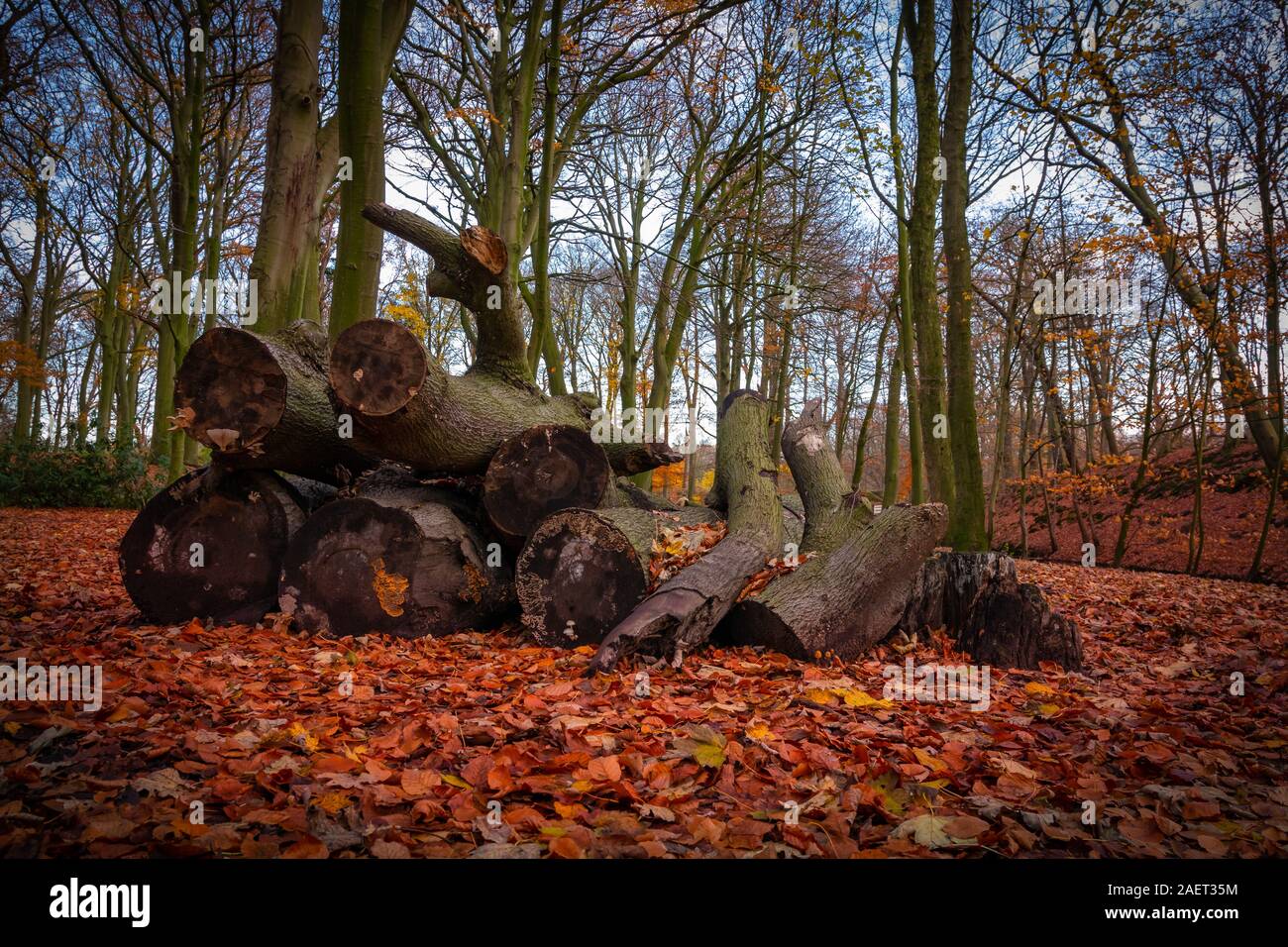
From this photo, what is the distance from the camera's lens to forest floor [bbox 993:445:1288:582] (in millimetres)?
9961

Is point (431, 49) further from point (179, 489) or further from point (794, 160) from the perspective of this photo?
point (179, 489)

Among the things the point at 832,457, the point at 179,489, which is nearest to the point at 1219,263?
the point at 832,457

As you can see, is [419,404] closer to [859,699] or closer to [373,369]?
[373,369]

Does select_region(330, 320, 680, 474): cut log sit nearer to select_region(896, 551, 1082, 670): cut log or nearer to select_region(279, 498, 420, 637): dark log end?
select_region(279, 498, 420, 637): dark log end

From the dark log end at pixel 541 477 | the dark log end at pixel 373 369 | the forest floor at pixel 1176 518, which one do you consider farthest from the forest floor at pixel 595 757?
the forest floor at pixel 1176 518

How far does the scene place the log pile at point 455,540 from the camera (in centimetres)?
384

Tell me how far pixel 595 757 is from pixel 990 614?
9.98 feet

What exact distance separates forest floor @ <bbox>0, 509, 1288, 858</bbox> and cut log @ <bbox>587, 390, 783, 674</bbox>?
0.69ft

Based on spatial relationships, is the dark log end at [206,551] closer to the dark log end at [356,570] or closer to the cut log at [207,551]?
the cut log at [207,551]

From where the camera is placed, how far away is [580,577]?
13.4ft

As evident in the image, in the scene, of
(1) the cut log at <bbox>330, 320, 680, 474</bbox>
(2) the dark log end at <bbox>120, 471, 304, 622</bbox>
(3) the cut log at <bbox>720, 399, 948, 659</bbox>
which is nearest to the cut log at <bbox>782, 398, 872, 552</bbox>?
(3) the cut log at <bbox>720, 399, 948, 659</bbox>

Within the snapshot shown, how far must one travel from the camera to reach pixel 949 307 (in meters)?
8.38

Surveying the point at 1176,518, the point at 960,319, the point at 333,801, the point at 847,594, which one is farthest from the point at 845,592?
the point at 1176,518

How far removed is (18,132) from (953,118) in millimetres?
16746
